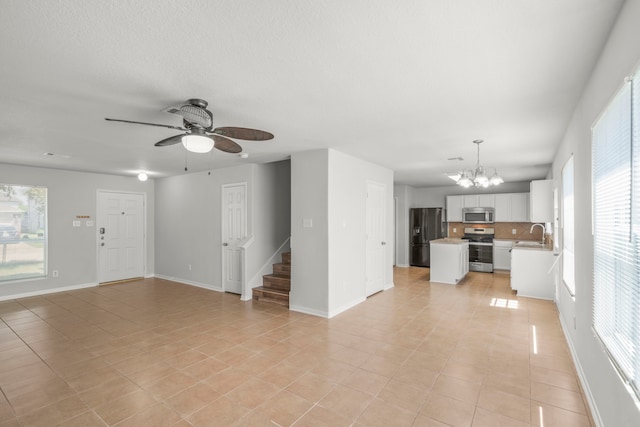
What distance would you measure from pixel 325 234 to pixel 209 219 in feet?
10.5

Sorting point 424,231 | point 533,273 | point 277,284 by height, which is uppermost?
point 424,231

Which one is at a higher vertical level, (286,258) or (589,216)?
(589,216)

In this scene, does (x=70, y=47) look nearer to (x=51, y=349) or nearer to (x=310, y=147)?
(x=310, y=147)

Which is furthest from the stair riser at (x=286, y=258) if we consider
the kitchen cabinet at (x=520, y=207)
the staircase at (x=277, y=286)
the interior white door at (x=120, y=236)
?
the kitchen cabinet at (x=520, y=207)

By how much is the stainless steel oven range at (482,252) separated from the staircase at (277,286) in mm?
5433

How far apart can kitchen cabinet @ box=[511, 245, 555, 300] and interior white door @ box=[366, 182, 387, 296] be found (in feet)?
8.19

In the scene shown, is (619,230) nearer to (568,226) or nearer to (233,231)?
(568,226)

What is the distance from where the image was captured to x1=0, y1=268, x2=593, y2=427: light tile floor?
92.0 inches

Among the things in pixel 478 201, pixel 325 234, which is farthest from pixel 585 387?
pixel 478 201

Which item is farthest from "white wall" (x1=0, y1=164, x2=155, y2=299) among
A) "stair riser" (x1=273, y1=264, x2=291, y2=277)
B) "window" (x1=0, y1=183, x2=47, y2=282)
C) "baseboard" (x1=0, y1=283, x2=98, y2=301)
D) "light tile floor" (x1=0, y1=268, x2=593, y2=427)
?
"stair riser" (x1=273, y1=264, x2=291, y2=277)

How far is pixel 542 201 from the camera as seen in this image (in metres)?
5.55

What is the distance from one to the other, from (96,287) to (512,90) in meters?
8.17

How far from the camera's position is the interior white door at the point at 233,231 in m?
6.04

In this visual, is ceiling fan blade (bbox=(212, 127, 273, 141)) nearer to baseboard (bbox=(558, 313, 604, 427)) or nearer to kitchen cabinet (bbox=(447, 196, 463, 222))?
baseboard (bbox=(558, 313, 604, 427))
